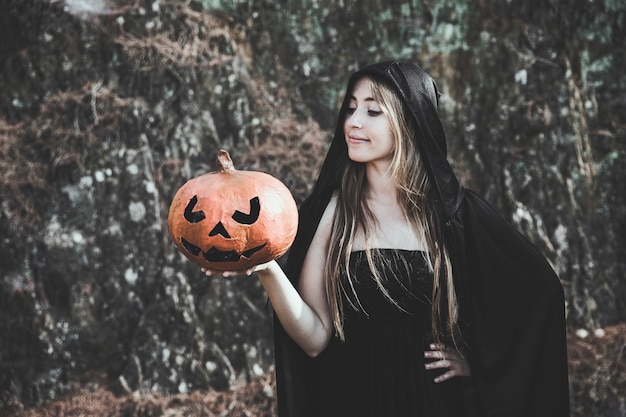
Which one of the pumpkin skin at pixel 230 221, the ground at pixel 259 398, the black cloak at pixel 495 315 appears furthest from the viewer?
the ground at pixel 259 398

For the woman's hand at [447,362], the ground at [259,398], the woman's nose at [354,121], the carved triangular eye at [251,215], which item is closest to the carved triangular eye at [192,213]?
the carved triangular eye at [251,215]

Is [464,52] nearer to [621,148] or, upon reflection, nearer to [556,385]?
[621,148]

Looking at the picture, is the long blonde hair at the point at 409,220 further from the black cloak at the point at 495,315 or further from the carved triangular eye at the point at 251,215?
the carved triangular eye at the point at 251,215

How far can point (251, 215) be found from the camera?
8.50 feet

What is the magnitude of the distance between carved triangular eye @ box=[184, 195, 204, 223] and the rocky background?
2.67 meters

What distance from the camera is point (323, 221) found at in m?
2.94

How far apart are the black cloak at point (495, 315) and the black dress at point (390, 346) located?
135 millimetres

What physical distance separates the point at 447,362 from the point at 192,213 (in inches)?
44.9

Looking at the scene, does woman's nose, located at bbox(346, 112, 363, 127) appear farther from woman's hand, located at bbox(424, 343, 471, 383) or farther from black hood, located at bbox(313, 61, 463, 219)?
woman's hand, located at bbox(424, 343, 471, 383)

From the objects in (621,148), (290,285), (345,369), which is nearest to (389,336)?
(345,369)

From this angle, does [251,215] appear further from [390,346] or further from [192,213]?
[390,346]

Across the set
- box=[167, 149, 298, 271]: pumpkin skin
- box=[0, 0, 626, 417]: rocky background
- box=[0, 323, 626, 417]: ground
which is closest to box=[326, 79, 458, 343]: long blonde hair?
box=[167, 149, 298, 271]: pumpkin skin

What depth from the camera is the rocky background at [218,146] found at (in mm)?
5129

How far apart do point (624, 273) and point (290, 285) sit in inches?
140
